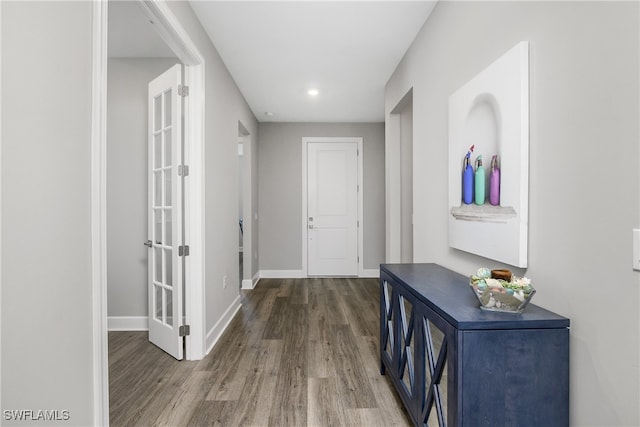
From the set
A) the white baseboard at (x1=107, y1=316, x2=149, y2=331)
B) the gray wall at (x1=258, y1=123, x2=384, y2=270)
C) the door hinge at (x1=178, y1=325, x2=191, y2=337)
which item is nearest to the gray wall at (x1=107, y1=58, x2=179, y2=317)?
the white baseboard at (x1=107, y1=316, x2=149, y2=331)

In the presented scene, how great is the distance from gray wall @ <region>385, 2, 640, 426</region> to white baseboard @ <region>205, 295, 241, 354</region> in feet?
7.75

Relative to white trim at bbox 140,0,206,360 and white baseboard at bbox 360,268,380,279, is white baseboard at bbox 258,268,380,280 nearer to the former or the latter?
white baseboard at bbox 360,268,380,279

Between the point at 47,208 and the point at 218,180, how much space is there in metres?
1.94

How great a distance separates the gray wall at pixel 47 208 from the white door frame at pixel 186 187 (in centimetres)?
3

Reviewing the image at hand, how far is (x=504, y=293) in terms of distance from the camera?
3.76ft

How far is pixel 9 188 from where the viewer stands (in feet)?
3.11

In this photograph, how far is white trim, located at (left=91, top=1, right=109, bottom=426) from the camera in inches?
50.3

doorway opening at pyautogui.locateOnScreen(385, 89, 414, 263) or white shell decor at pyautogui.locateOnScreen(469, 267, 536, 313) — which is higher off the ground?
Answer: doorway opening at pyautogui.locateOnScreen(385, 89, 414, 263)

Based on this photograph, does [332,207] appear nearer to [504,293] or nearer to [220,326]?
[220,326]

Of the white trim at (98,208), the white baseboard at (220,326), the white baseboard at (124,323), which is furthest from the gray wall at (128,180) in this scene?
the white trim at (98,208)

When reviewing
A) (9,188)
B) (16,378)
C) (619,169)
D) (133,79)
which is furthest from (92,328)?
(133,79)

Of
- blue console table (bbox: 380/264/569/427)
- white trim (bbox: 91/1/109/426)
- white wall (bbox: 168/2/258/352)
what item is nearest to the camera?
blue console table (bbox: 380/264/569/427)

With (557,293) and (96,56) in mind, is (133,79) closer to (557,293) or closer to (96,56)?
(96,56)

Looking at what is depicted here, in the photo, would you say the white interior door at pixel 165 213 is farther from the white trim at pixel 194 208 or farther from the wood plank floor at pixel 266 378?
the wood plank floor at pixel 266 378
